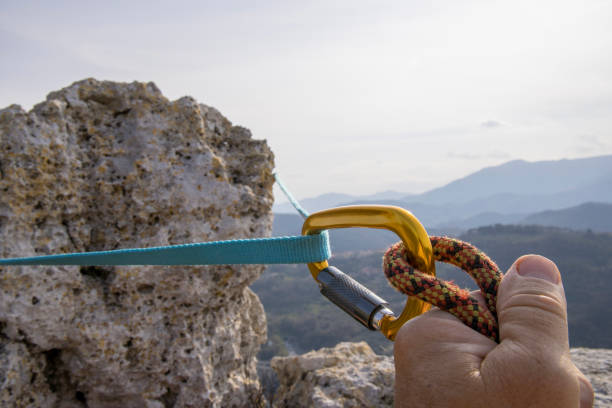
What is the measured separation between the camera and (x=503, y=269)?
2559 inches

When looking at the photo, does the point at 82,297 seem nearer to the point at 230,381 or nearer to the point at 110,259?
the point at 110,259

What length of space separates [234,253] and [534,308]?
129cm

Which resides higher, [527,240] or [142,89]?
[142,89]

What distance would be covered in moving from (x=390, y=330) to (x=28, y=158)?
3031 millimetres

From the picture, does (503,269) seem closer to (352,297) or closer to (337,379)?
(337,379)

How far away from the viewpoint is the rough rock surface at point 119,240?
110 inches

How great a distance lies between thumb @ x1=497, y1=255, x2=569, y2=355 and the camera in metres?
0.98

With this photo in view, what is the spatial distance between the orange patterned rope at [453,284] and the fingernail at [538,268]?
0.51 ft

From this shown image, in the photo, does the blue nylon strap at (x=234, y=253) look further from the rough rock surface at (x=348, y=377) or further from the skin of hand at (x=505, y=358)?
the rough rock surface at (x=348, y=377)

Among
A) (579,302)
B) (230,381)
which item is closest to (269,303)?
(579,302)

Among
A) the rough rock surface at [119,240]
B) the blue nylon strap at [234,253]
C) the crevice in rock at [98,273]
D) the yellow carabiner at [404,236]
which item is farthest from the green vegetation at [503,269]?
the yellow carabiner at [404,236]

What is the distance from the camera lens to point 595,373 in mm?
3482

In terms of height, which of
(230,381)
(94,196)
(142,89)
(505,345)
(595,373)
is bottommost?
(595,373)

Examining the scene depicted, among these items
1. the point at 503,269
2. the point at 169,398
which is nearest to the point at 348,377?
the point at 169,398
